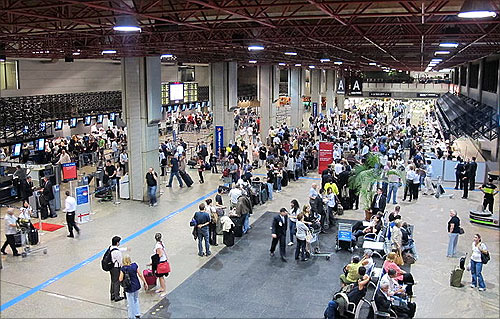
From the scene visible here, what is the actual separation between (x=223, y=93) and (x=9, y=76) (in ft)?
43.2

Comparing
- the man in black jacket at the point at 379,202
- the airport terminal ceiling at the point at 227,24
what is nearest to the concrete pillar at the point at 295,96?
the airport terminal ceiling at the point at 227,24

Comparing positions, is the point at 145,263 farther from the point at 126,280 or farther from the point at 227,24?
the point at 227,24

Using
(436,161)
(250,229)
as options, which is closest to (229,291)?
(250,229)

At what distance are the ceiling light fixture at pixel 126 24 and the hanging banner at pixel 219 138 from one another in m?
17.5

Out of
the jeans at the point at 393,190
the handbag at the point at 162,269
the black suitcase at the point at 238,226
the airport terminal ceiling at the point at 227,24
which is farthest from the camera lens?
the jeans at the point at 393,190

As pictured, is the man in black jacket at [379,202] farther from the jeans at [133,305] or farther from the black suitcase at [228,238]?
the jeans at [133,305]

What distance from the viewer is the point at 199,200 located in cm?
1850

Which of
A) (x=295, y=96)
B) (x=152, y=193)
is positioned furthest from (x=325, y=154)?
(x=295, y=96)

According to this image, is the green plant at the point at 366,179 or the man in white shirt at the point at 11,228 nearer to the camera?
the man in white shirt at the point at 11,228

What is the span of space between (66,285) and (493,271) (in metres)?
10.2

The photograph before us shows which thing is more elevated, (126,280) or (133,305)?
(126,280)

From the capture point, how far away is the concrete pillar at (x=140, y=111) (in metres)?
18.2

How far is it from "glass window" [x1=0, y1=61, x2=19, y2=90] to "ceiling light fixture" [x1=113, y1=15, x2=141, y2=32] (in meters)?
21.0

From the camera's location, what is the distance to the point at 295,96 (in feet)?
138
